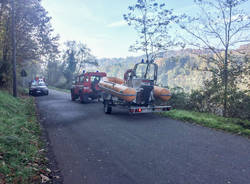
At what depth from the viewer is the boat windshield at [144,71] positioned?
1075cm

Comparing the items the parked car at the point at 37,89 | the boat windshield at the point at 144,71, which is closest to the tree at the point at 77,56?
the parked car at the point at 37,89

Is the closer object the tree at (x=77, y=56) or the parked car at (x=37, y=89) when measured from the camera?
the parked car at (x=37, y=89)

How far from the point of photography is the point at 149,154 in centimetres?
491

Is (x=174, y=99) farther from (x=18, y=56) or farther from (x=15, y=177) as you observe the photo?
(x=18, y=56)

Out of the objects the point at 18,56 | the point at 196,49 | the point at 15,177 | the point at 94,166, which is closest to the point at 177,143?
the point at 94,166

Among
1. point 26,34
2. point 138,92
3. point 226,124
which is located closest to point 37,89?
point 26,34

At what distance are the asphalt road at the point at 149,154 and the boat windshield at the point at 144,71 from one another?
356 centimetres

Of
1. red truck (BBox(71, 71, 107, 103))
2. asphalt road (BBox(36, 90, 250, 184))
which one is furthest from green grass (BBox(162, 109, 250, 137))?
red truck (BBox(71, 71, 107, 103))

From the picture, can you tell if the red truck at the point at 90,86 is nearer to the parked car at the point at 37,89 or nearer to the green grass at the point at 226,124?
the green grass at the point at 226,124

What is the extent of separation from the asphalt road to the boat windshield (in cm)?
356

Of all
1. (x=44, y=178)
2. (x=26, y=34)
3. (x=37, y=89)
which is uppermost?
(x=26, y=34)

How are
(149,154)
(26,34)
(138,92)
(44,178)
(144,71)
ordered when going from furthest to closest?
(26,34) < (144,71) < (138,92) < (149,154) < (44,178)

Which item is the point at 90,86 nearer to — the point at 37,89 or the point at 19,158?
the point at 37,89

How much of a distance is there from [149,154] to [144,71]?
6609mm
